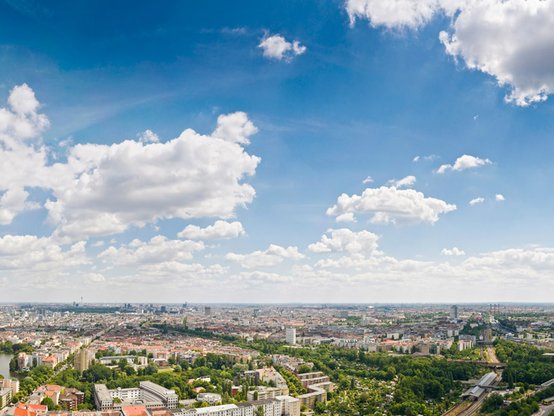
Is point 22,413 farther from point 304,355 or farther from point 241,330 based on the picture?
point 241,330

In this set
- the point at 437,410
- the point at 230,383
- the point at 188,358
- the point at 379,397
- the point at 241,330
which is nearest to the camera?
the point at 437,410

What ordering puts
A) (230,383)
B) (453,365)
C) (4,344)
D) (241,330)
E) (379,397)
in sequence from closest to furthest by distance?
(379,397) < (230,383) < (453,365) < (4,344) < (241,330)

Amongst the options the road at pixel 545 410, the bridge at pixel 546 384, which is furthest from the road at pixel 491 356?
the road at pixel 545 410

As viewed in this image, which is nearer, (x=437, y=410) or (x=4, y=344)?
(x=437, y=410)

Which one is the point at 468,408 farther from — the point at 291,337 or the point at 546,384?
the point at 291,337

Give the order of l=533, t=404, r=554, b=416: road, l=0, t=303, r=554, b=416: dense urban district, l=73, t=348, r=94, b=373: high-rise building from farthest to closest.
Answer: l=73, t=348, r=94, b=373: high-rise building
l=0, t=303, r=554, b=416: dense urban district
l=533, t=404, r=554, b=416: road

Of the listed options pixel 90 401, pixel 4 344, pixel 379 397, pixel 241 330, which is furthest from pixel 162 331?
pixel 379 397

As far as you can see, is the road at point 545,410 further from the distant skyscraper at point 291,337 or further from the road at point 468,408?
the distant skyscraper at point 291,337

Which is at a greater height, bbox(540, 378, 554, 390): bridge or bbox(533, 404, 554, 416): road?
bbox(540, 378, 554, 390): bridge

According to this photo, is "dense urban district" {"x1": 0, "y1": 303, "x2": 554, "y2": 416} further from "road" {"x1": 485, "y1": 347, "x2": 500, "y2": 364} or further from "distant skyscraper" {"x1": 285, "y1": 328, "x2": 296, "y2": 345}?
"distant skyscraper" {"x1": 285, "y1": 328, "x2": 296, "y2": 345}

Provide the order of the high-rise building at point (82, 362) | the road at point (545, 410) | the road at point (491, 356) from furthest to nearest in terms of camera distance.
Answer: the road at point (491, 356) → the high-rise building at point (82, 362) → the road at point (545, 410)

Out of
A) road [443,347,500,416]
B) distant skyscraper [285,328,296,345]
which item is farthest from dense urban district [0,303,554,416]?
distant skyscraper [285,328,296,345]
